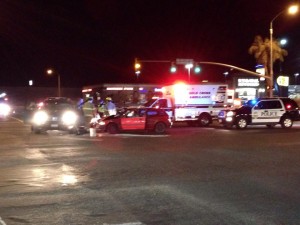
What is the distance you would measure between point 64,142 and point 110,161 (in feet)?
20.3

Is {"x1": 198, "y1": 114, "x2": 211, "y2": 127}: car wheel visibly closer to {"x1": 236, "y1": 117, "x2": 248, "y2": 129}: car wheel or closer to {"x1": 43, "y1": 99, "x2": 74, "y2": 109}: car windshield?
{"x1": 236, "y1": 117, "x2": 248, "y2": 129}: car wheel

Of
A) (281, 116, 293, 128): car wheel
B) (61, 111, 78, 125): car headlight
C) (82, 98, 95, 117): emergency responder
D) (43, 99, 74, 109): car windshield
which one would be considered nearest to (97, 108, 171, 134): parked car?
(61, 111, 78, 125): car headlight

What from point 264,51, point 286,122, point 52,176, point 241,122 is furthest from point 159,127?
point 264,51

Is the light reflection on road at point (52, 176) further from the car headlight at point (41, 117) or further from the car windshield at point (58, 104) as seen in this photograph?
the car windshield at point (58, 104)

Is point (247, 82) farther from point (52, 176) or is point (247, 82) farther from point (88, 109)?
point (52, 176)

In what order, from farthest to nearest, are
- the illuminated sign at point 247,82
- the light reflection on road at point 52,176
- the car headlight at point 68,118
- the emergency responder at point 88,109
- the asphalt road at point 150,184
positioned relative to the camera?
the illuminated sign at point 247,82, the emergency responder at point 88,109, the car headlight at point 68,118, the light reflection on road at point 52,176, the asphalt road at point 150,184

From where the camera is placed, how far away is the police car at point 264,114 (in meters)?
29.0

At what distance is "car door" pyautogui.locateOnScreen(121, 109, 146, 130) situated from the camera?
24966 mm

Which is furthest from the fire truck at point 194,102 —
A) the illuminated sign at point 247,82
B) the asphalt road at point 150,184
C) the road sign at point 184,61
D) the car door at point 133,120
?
the illuminated sign at point 247,82

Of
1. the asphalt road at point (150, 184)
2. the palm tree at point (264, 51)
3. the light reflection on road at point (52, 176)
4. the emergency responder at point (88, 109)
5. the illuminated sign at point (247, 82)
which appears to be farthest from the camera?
the illuminated sign at point (247, 82)

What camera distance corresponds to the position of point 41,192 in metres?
9.70

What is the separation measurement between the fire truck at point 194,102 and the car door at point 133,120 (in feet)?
18.3

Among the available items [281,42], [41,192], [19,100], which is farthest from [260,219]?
[19,100]

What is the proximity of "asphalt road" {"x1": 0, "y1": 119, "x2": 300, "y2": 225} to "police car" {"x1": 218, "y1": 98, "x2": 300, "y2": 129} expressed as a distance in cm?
1024
